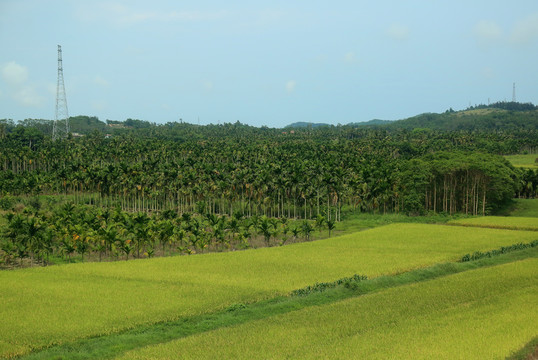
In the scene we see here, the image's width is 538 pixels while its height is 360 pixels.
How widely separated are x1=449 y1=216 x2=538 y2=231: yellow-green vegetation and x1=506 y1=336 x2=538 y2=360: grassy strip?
141 ft

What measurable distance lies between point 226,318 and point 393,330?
9.41 metres

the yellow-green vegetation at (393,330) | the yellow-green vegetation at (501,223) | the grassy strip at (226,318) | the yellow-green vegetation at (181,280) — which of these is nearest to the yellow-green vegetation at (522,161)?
the yellow-green vegetation at (501,223)

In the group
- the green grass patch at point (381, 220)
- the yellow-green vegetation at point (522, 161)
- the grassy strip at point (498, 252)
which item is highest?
the yellow-green vegetation at point (522, 161)

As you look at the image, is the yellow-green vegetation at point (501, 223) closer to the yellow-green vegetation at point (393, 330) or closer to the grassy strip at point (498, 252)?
the grassy strip at point (498, 252)

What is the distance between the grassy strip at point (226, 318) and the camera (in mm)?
26734

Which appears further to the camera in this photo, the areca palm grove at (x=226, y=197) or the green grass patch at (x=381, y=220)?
the green grass patch at (x=381, y=220)

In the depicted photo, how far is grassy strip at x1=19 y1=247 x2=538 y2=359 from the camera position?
1053 inches

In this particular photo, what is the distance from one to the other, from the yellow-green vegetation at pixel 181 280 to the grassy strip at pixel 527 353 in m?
16.1

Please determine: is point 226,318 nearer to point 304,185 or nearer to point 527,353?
point 527,353

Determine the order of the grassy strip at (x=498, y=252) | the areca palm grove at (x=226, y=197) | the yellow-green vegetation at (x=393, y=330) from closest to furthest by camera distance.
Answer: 1. the yellow-green vegetation at (x=393, y=330)
2. the grassy strip at (x=498, y=252)
3. the areca palm grove at (x=226, y=197)

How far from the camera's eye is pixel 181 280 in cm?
4103

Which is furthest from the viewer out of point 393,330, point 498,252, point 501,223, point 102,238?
point 501,223

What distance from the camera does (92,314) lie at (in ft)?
105

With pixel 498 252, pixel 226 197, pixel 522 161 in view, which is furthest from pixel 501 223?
pixel 522 161
